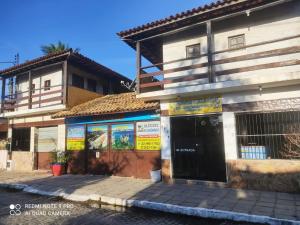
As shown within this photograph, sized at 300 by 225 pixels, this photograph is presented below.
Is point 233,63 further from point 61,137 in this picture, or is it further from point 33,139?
point 33,139

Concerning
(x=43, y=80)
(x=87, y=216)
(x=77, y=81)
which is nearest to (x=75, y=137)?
(x=77, y=81)

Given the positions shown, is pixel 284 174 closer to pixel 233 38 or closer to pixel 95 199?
pixel 233 38

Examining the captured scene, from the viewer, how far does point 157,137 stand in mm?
10523

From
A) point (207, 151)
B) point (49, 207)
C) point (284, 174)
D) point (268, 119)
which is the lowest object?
point (49, 207)

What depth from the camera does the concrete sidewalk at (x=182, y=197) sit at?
599 centimetres

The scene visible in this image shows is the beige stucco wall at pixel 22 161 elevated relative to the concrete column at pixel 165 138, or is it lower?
lower

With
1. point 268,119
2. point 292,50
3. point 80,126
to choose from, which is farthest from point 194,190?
point 80,126

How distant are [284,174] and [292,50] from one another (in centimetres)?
413

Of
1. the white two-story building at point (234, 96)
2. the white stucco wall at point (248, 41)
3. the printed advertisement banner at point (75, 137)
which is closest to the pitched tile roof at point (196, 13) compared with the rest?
the white two-story building at point (234, 96)

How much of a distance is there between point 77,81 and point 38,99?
2862 millimetres

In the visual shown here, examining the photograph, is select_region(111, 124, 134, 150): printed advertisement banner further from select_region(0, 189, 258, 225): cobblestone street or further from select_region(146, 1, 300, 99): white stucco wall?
select_region(0, 189, 258, 225): cobblestone street

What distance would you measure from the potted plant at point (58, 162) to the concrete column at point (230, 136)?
8517 mm

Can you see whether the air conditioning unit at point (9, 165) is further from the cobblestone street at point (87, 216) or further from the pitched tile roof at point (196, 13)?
the pitched tile roof at point (196, 13)

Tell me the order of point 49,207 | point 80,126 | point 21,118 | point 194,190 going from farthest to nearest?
point 21,118 < point 80,126 < point 194,190 < point 49,207
